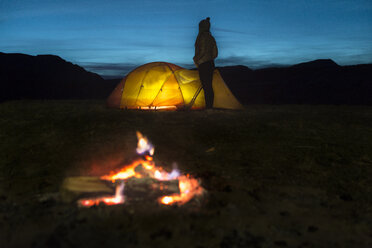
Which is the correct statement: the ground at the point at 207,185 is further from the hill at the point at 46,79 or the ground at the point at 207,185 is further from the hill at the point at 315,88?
the hill at the point at 46,79

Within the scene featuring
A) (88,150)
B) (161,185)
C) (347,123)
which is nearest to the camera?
(161,185)

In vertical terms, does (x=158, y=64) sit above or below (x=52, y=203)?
above

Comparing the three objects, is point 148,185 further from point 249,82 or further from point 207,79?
point 249,82

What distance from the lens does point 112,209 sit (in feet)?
10.2

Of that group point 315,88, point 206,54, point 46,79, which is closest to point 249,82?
point 315,88

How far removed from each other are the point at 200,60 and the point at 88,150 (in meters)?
6.65

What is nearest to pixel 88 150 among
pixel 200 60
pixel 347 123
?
pixel 200 60

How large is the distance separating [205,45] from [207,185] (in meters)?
7.85

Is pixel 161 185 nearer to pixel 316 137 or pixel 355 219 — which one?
pixel 355 219

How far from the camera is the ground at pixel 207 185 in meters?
2.64

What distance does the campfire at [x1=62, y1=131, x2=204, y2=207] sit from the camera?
3.41 m

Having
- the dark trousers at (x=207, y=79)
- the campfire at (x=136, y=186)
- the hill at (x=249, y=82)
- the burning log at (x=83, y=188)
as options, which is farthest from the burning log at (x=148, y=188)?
the hill at (x=249, y=82)

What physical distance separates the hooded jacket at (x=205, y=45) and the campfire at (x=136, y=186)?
23.4 feet

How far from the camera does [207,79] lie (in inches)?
436
